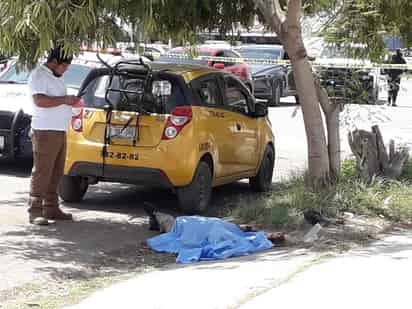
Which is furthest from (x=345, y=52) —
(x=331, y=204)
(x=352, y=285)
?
(x=352, y=285)

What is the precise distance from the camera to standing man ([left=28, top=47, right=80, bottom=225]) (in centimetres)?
886

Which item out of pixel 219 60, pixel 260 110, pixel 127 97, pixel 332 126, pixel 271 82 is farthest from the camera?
pixel 271 82

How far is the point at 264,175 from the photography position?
11.8 meters

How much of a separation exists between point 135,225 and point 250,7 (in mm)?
3207

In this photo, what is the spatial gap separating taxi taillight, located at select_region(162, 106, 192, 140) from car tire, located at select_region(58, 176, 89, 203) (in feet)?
4.60

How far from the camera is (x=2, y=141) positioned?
11805 millimetres

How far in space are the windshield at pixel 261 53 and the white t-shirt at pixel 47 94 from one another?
727 inches

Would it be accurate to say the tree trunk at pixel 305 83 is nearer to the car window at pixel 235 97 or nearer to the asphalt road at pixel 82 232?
the car window at pixel 235 97

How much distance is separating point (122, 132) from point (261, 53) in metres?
18.3

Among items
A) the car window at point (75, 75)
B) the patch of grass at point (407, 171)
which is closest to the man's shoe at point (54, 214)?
the car window at point (75, 75)

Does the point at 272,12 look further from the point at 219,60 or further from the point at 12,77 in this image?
the point at 219,60

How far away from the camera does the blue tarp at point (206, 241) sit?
788cm

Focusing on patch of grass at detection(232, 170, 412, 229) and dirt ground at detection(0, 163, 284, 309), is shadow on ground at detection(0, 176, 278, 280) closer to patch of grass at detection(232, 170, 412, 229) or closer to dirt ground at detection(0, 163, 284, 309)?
dirt ground at detection(0, 163, 284, 309)

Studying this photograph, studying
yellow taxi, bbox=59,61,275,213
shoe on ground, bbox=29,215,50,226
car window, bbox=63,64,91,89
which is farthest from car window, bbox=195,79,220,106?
car window, bbox=63,64,91,89
